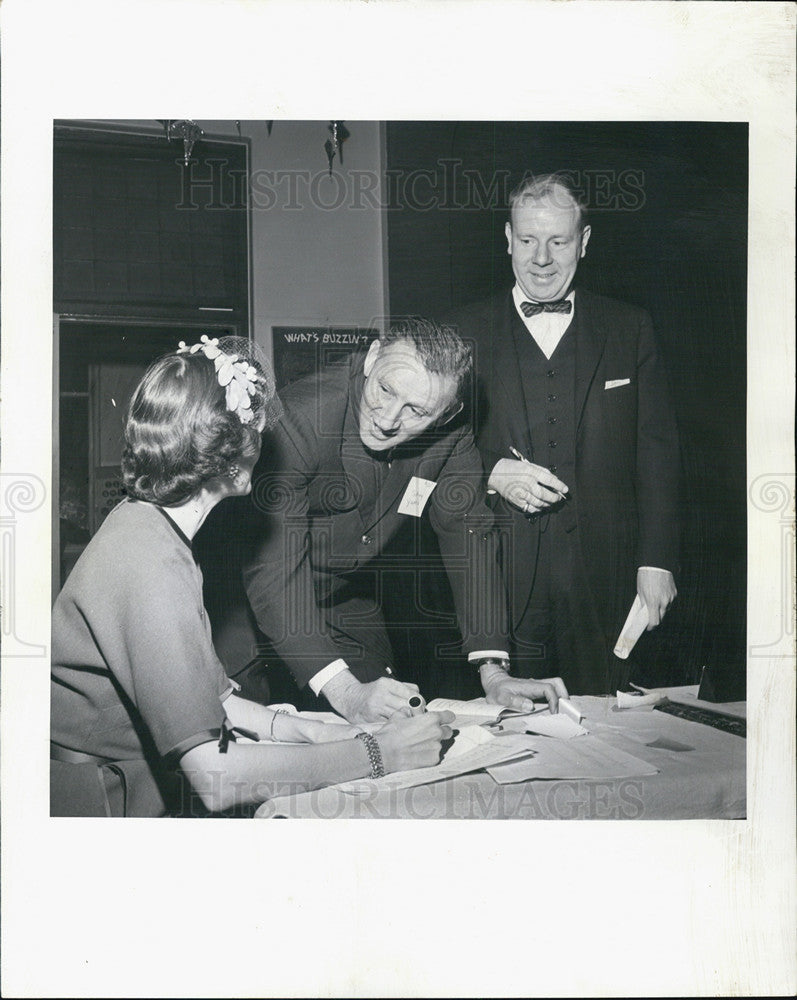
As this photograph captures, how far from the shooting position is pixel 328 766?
9.25ft

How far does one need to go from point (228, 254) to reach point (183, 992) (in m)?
2.25

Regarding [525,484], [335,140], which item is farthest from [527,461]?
[335,140]

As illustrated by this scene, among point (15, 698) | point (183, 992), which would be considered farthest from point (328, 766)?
point (15, 698)

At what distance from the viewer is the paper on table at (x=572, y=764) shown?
2826 millimetres

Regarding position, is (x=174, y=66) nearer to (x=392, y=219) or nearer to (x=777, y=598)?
(x=392, y=219)

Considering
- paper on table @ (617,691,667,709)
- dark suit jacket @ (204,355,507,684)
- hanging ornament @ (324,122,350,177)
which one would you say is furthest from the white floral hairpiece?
paper on table @ (617,691,667,709)

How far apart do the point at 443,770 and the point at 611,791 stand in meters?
0.52

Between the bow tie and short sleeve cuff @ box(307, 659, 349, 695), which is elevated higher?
the bow tie

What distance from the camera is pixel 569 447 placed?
2889mm

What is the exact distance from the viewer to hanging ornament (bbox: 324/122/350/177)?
2.85 m

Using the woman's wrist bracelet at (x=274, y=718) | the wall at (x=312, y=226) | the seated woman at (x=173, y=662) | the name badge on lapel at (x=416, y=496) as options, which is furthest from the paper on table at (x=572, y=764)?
the wall at (x=312, y=226)

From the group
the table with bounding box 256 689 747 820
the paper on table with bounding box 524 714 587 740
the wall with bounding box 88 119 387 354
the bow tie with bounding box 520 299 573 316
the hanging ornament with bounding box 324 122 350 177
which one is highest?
the hanging ornament with bounding box 324 122 350 177

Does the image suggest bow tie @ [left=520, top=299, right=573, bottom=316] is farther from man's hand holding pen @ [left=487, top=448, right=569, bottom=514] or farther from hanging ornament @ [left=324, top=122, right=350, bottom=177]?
hanging ornament @ [left=324, top=122, right=350, bottom=177]

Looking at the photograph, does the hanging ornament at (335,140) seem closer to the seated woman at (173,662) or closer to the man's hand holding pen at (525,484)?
the seated woman at (173,662)
